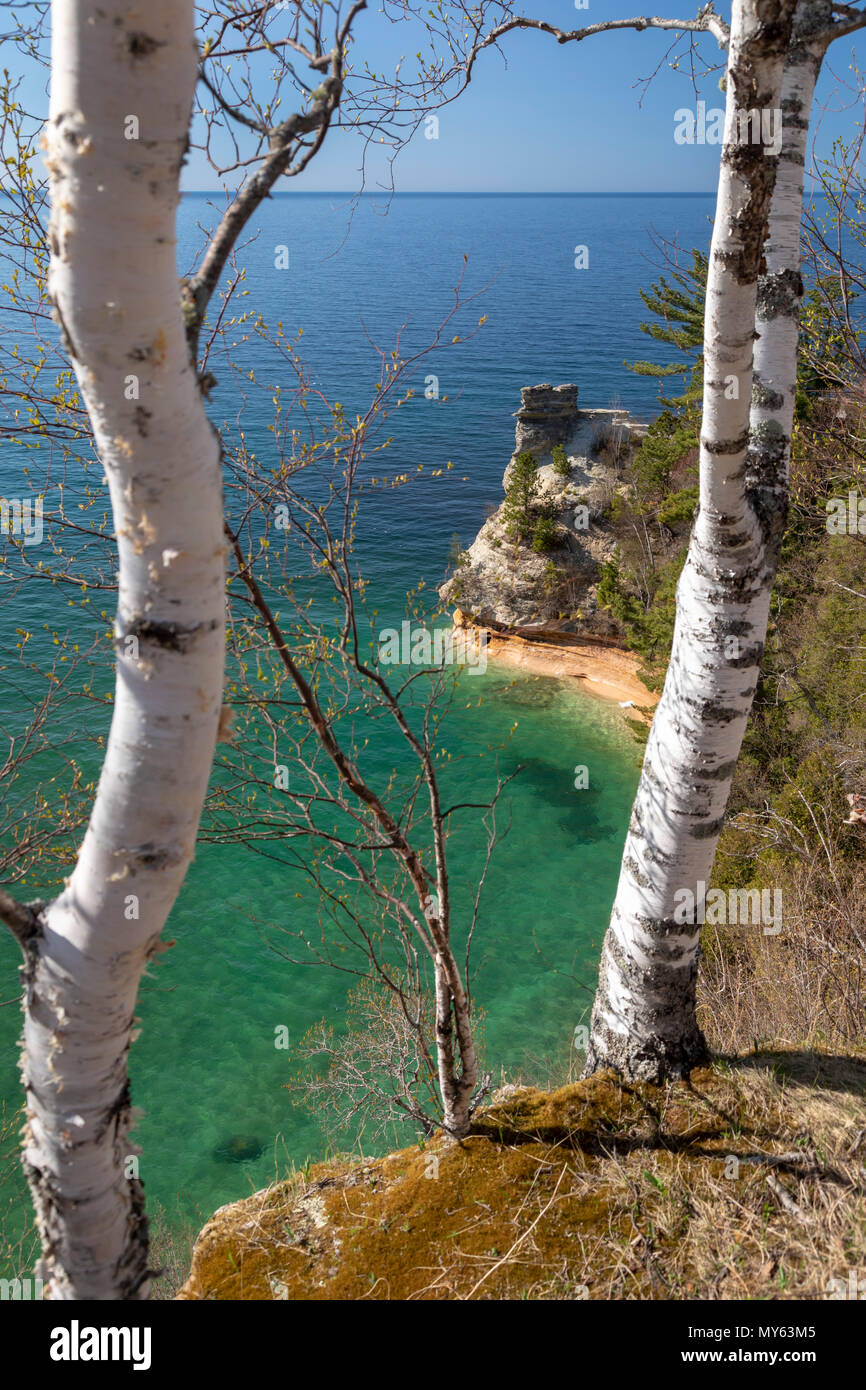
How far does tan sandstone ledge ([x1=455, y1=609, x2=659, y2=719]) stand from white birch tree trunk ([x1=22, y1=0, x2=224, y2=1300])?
20.0 metres

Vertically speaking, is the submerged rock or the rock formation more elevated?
the rock formation

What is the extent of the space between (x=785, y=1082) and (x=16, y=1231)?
409 inches

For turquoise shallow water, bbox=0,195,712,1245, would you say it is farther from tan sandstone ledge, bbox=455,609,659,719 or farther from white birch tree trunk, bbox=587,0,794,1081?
white birch tree trunk, bbox=587,0,794,1081

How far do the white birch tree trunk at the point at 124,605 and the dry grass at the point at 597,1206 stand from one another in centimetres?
144

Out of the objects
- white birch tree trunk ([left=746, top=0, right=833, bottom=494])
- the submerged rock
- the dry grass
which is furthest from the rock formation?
the dry grass

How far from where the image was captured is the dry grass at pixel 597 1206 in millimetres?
3428

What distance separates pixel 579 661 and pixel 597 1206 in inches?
802

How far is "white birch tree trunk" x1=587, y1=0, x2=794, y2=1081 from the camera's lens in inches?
121

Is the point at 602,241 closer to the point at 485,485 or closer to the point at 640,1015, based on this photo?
the point at 485,485

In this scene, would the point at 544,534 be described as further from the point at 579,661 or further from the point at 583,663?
the point at 583,663

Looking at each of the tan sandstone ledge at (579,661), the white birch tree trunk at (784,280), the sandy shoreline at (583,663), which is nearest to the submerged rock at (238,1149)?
the white birch tree trunk at (784,280)

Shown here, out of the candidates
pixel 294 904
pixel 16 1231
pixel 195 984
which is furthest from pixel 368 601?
pixel 16 1231

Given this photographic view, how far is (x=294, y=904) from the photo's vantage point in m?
15.9
